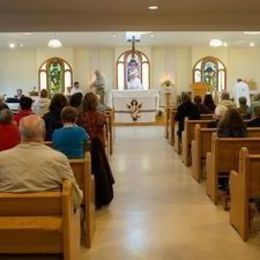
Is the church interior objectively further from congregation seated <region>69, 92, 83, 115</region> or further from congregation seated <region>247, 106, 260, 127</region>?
congregation seated <region>69, 92, 83, 115</region>

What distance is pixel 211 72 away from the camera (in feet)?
60.7

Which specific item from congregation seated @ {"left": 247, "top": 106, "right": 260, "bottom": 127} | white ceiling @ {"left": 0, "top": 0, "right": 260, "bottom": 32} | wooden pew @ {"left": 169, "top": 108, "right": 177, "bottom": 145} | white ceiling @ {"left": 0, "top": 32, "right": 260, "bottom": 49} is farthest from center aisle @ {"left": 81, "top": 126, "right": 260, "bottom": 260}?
white ceiling @ {"left": 0, "top": 32, "right": 260, "bottom": 49}

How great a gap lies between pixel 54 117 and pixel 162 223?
194 centimetres

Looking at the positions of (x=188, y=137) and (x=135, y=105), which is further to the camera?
(x=135, y=105)

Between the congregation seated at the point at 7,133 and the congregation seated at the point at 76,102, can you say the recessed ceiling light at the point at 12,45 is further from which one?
the congregation seated at the point at 7,133

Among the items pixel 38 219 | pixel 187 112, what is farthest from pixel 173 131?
pixel 38 219

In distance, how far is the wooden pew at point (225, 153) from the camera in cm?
538

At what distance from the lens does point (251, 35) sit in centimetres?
1543

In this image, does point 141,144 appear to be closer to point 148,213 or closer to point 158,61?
point 148,213

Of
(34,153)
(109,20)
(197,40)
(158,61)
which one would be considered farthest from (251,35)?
(34,153)

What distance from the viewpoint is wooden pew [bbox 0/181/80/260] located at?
2.80 meters

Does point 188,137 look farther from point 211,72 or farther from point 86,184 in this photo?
point 211,72

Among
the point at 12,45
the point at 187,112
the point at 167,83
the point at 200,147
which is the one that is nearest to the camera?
the point at 200,147

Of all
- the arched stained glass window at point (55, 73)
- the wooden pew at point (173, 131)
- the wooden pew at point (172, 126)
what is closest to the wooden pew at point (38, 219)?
the wooden pew at point (173, 131)
